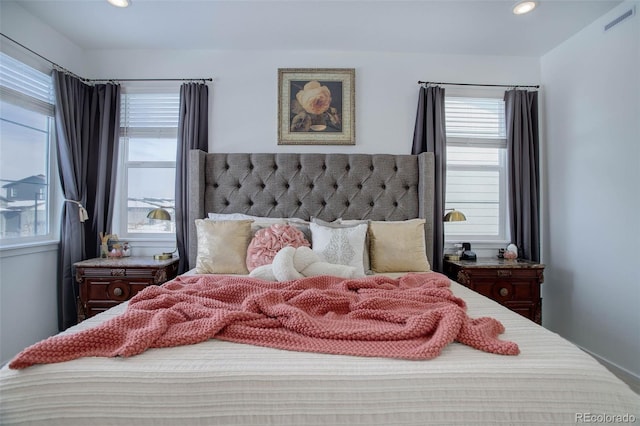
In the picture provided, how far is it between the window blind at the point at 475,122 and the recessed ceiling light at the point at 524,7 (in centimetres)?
83

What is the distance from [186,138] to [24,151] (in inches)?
47.1

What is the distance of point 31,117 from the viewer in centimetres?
237

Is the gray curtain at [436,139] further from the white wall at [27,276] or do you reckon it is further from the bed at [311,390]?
the white wall at [27,276]

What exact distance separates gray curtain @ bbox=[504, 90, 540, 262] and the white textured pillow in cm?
166

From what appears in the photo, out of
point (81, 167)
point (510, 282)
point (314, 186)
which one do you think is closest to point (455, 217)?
point (510, 282)

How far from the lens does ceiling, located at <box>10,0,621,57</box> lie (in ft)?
7.16

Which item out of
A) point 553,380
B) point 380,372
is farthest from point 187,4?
point 553,380

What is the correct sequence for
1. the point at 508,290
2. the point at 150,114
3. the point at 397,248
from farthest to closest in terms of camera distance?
1. the point at 150,114
2. the point at 508,290
3. the point at 397,248

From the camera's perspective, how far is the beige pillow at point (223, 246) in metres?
2.14

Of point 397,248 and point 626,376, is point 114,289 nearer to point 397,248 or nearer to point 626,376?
point 397,248

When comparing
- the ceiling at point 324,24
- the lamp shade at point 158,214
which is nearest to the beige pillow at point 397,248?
the ceiling at point 324,24

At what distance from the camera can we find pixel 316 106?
2791mm

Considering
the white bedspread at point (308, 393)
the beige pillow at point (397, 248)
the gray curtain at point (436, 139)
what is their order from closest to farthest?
the white bedspread at point (308, 393) → the beige pillow at point (397, 248) → the gray curtain at point (436, 139)

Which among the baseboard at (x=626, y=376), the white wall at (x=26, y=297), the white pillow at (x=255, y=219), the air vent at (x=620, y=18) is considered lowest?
the baseboard at (x=626, y=376)
